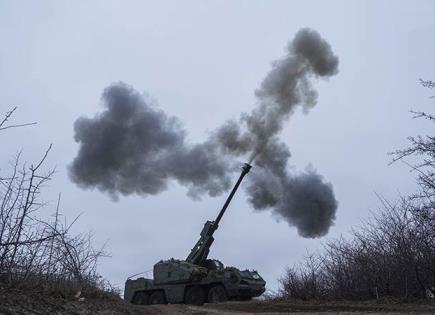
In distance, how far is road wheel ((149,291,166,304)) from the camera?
28.2 meters

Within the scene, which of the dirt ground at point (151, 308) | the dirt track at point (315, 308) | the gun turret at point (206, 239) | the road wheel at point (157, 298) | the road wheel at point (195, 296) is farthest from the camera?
the gun turret at point (206, 239)

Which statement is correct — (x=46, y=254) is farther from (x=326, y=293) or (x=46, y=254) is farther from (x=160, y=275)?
(x=160, y=275)

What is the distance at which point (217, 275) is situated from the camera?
86.4 feet

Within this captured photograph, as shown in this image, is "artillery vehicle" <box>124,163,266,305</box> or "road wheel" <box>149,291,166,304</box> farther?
"road wheel" <box>149,291,166,304</box>

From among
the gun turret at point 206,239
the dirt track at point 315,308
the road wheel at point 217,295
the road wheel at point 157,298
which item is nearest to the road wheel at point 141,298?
the road wheel at point 157,298

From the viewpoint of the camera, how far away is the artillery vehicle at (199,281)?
2573cm

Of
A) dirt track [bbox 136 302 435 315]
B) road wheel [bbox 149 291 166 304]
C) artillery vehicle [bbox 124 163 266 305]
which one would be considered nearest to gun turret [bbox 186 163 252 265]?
artillery vehicle [bbox 124 163 266 305]

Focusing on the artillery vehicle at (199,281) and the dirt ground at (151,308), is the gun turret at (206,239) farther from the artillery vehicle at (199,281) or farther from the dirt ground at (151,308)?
the dirt ground at (151,308)

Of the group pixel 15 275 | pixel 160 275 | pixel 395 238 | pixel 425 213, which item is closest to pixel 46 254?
pixel 15 275

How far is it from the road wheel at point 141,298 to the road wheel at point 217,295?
442 centimetres

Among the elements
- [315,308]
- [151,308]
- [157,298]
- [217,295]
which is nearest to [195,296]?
[217,295]

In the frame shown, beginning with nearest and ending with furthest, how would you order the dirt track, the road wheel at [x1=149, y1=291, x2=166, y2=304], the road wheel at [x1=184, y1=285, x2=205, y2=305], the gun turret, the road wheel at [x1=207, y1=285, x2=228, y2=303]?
the dirt track → the road wheel at [x1=207, y1=285, x2=228, y2=303] → the road wheel at [x1=184, y1=285, x2=205, y2=305] → the road wheel at [x1=149, y1=291, x2=166, y2=304] → the gun turret

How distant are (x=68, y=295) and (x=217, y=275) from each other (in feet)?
58.3

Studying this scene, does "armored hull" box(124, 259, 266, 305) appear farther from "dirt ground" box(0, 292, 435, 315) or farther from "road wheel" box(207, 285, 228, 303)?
"dirt ground" box(0, 292, 435, 315)
